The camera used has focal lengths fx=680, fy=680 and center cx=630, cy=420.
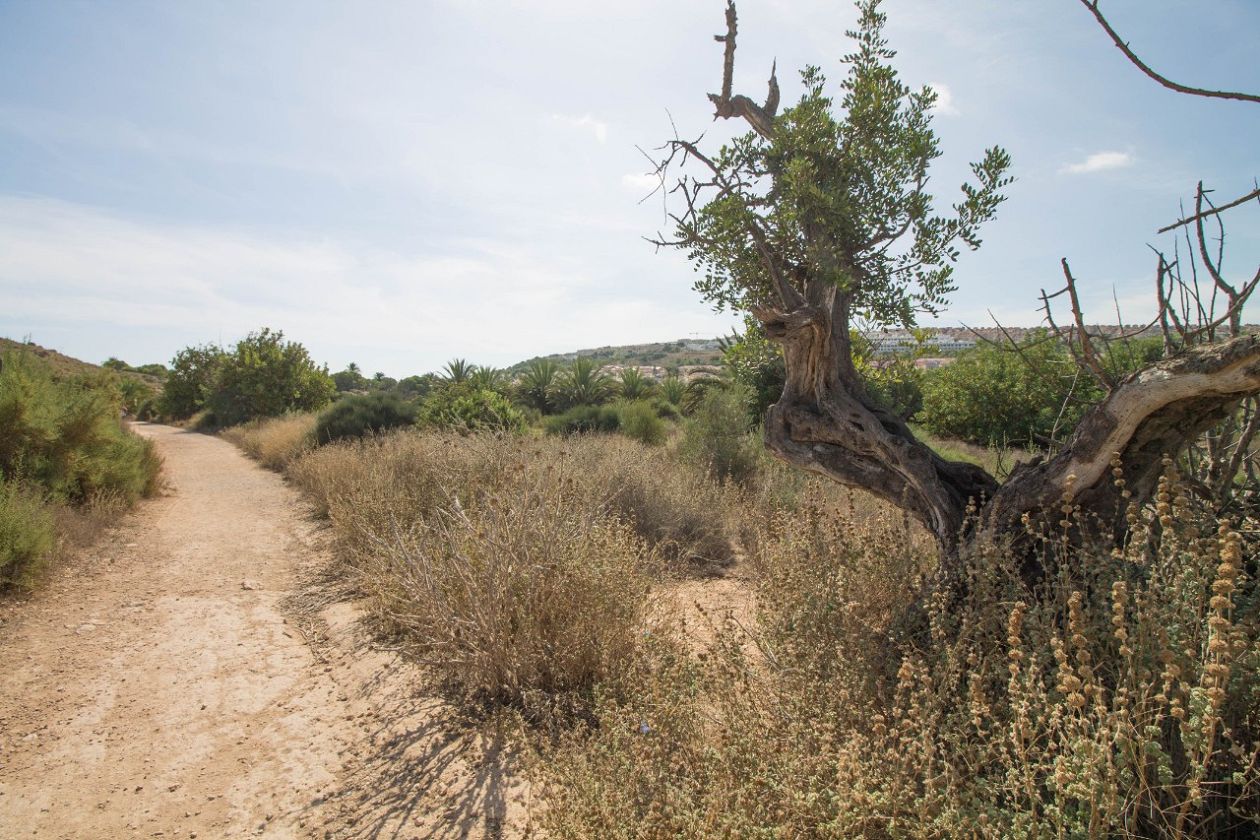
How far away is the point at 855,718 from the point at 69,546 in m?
8.04

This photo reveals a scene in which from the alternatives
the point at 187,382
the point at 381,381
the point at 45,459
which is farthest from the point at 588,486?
the point at 381,381

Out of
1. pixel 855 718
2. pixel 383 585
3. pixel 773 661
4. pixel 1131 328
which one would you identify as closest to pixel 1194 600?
pixel 855 718

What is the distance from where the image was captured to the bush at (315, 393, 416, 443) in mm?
15695

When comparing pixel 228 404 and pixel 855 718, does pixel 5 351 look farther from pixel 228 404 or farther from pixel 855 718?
pixel 228 404

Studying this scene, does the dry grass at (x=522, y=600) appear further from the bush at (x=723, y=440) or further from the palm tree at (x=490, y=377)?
the palm tree at (x=490, y=377)

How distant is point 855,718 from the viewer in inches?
95.0

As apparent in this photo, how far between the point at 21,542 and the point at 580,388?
1685 cm

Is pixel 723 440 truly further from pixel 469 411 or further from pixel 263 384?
pixel 263 384

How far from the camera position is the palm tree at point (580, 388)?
72.8ft

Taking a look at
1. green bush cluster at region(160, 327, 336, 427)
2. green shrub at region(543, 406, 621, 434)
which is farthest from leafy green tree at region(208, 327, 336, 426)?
green shrub at region(543, 406, 621, 434)

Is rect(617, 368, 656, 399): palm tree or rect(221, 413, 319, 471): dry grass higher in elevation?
rect(617, 368, 656, 399): palm tree

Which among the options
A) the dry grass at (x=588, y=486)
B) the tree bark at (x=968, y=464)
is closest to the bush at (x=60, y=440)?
the dry grass at (x=588, y=486)

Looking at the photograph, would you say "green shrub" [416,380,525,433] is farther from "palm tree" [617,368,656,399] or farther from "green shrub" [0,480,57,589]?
"palm tree" [617,368,656,399]

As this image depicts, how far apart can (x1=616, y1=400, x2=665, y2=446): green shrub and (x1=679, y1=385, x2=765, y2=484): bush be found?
119 inches
